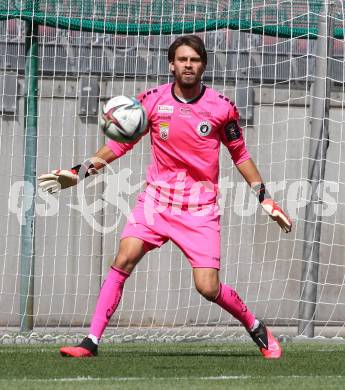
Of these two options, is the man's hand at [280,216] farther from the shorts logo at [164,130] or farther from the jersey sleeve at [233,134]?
the shorts logo at [164,130]

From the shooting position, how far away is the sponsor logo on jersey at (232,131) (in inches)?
311

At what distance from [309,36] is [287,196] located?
156 cm

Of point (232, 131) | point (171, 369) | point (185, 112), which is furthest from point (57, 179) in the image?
point (171, 369)

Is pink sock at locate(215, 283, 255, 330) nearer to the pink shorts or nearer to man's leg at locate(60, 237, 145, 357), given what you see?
the pink shorts

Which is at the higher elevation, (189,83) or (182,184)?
(189,83)

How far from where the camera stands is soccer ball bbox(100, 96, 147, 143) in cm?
747

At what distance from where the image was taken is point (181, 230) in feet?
25.6

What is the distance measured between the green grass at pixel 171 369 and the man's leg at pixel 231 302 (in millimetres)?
113

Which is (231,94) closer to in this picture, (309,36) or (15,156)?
(309,36)

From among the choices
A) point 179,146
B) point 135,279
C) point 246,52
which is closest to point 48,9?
point 246,52

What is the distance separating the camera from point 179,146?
777 cm

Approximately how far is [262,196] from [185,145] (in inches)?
22.6

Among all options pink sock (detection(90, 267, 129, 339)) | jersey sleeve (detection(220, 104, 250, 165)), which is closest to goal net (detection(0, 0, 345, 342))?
pink sock (detection(90, 267, 129, 339))

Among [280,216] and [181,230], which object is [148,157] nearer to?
[181,230]
